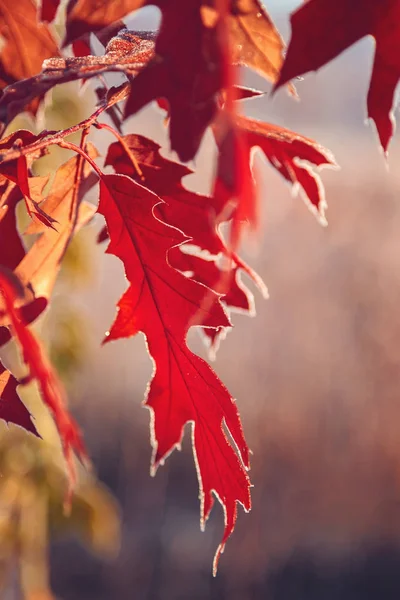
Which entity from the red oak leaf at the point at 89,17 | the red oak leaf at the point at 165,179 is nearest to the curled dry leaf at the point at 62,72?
the red oak leaf at the point at 89,17

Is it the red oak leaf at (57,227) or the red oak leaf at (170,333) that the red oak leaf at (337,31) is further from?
the red oak leaf at (57,227)

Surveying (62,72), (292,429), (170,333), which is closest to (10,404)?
(170,333)

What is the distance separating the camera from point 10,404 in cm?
58

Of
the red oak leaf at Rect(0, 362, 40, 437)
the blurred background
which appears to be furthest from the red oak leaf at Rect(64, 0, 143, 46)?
the blurred background

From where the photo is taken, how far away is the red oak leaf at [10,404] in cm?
57

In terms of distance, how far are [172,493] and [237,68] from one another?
5.60 meters

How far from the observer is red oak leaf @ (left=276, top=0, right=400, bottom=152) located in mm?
417

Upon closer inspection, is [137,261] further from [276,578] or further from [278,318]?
[278,318]

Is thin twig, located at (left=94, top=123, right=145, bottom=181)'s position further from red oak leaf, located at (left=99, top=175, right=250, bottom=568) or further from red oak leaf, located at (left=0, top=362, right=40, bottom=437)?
red oak leaf, located at (left=0, top=362, right=40, bottom=437)

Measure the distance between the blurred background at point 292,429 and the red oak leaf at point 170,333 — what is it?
3446 millimetres

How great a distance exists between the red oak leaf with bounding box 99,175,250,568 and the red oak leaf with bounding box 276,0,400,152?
177 mm

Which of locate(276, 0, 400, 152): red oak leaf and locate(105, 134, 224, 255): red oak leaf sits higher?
locate(276, 0, 400, 152): red oak leaf

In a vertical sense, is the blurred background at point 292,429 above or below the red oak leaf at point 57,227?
below

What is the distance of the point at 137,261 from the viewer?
23.1 inches
